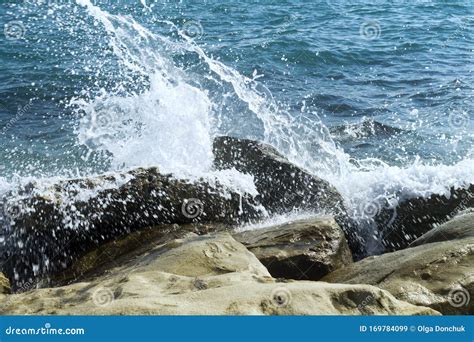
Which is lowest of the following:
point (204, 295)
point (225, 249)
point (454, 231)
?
point (454, 231)

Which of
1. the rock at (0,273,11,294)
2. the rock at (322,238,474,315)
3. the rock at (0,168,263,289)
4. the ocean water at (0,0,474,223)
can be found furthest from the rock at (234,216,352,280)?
the rock at (0,273,11,294)

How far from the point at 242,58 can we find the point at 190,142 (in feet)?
18.3

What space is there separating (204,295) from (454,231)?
2.85 metres

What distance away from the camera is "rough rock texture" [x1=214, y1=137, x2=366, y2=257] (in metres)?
6.59

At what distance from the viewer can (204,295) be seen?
3.40 meters

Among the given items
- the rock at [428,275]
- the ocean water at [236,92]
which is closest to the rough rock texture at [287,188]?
the ocean water at [236,92]

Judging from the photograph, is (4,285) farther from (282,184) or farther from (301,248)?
(282,184)

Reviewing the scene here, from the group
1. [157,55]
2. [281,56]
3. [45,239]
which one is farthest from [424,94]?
[45,239]

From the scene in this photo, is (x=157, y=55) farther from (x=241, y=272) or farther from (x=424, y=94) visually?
(x=241, y=272)

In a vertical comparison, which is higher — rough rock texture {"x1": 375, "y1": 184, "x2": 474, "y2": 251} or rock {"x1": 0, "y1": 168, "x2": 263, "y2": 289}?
rock {"x1": 0, "y1": 168, "x2": 263, "y2": 289}

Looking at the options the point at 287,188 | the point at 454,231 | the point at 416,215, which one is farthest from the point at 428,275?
the point at 287,188

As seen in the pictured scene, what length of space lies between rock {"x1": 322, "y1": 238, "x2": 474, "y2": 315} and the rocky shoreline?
11 mm

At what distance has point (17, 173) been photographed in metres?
8.25

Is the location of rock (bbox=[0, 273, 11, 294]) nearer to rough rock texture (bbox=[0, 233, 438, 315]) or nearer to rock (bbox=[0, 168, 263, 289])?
rock (bbox=[0, 168, 263, 289])
